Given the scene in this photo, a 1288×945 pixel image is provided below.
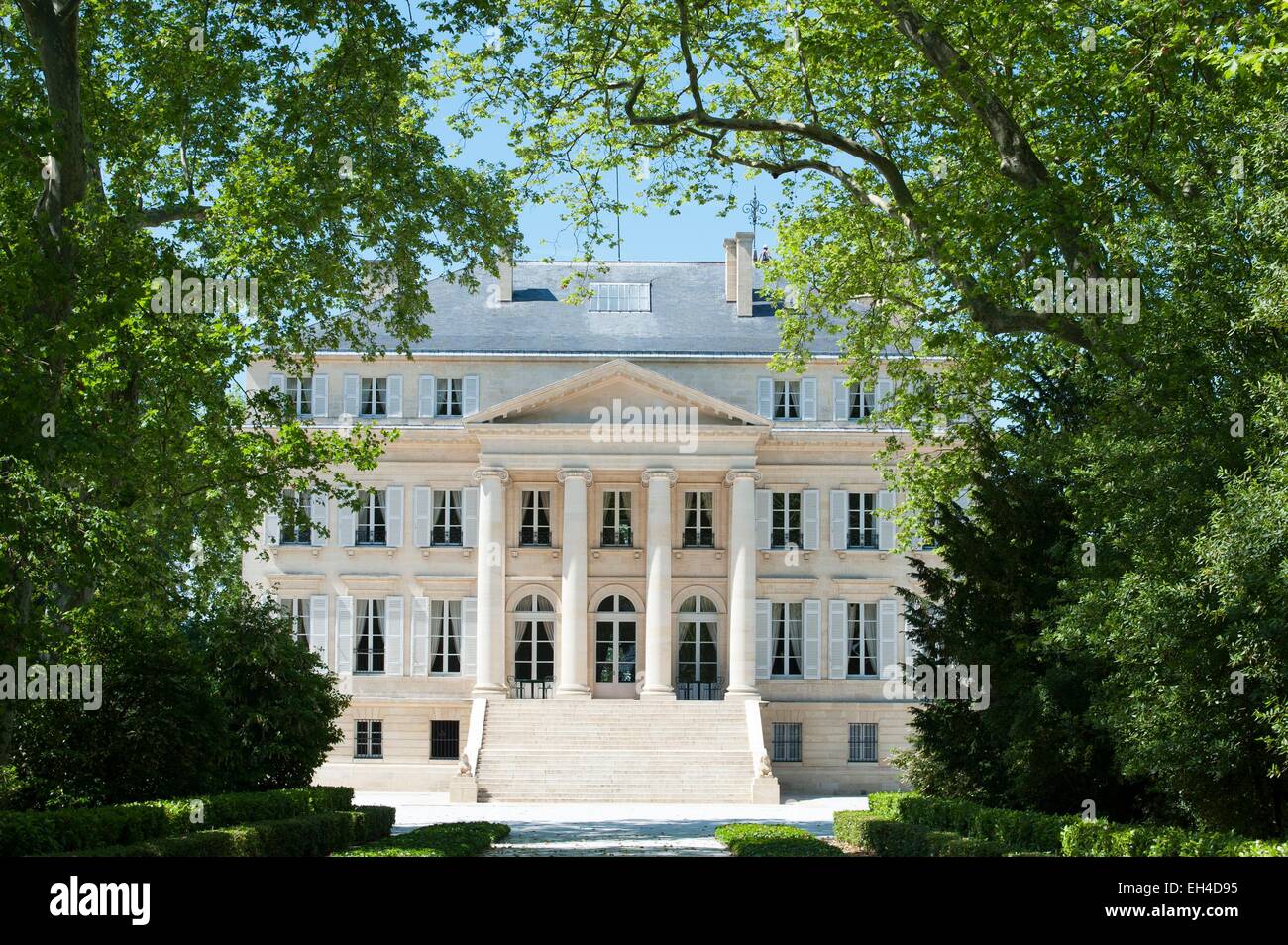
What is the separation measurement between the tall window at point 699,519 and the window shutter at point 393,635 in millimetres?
9204

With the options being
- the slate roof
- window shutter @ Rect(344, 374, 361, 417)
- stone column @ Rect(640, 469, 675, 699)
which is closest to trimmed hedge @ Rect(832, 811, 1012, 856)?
stone column @ Rect(640, 469, 675, 699)

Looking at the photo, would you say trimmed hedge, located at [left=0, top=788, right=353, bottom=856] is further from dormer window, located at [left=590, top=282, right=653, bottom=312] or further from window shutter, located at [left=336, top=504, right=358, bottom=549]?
dormer window, located at [left=590, top=282, right=653, bottom=312]

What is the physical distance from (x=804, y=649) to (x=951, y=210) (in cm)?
2707

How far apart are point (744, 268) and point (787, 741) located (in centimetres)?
1548

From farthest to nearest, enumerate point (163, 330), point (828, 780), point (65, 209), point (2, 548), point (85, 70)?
point (828, 780)
point (85, 70)
point (163, 330)
point (65, 209)
point (2, 548)

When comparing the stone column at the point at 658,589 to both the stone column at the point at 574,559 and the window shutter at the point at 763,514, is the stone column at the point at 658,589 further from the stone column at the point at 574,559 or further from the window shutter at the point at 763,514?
the window shutter at the point at 763,514

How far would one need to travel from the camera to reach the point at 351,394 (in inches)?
1873

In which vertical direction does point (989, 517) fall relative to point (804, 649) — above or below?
above

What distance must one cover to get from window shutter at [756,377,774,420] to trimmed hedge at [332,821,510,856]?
82.5 feet

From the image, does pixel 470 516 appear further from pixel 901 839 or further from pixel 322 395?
pixel 901 839

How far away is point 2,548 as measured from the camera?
50.1 ft

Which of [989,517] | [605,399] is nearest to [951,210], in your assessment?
[989,517]

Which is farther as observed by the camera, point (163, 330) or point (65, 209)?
point (163, 330)
